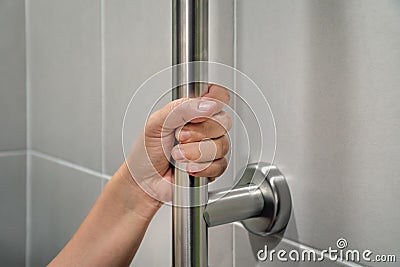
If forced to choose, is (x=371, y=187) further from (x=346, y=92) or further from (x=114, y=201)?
(x=114, y=201)

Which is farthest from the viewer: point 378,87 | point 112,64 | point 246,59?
point 112,64

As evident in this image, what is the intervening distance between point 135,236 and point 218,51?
23cm

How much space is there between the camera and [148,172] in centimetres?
50

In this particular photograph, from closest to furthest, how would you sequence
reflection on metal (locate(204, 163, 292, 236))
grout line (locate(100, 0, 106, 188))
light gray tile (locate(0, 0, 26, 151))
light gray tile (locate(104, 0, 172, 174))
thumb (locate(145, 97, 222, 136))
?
1. thumb (locate(145, 97, 222, 136))
2. reflection on metal (locate(204, 163, 292, 236))
3. light gray tile (locate(104, 0, 172, 174))
4. grout line (locate(100, 0, 106, 188))
5. light gray tile (locate(0, 0, 26, 151))

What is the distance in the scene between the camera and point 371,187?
0.48m

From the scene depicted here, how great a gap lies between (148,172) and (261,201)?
0.43 ft

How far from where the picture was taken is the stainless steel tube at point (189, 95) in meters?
0.44

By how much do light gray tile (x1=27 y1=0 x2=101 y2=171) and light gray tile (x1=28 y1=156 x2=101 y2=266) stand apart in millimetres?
31

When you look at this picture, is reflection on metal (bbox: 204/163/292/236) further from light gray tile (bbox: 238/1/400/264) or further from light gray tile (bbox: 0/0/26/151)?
light gray tile (bbox: 0/0/26/151)

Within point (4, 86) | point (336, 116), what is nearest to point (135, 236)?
point (336, 116)

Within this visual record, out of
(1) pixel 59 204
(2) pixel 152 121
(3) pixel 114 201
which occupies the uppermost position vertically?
(2) pixel 152 121

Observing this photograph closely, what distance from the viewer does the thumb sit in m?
0.43

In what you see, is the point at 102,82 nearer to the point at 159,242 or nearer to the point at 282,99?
the point at 159,242

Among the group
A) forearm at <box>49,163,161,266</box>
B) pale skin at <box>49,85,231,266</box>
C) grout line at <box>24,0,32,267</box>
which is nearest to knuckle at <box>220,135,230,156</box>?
pale skin at <box>49,85,231,266</box>
